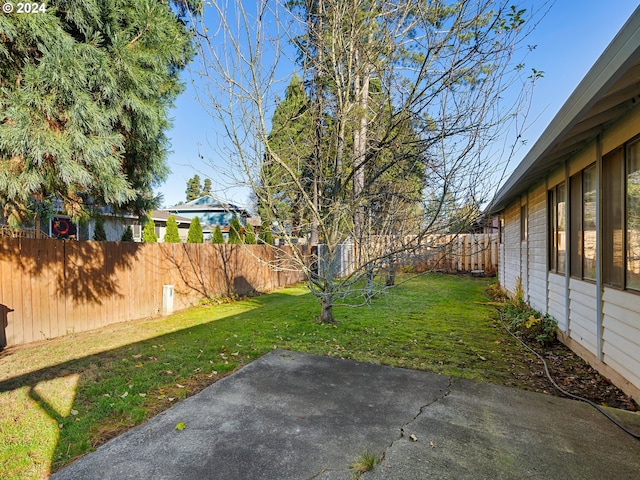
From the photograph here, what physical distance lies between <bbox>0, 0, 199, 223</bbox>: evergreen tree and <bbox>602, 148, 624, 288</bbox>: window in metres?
5.41

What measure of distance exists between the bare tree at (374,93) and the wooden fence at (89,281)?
5.18 ft

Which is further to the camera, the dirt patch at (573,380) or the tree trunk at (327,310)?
the tree trunk at (327,310)

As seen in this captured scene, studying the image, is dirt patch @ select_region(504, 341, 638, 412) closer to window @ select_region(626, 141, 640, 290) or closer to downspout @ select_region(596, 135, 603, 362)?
downspout @ select_region(596, 135, 603, 362)

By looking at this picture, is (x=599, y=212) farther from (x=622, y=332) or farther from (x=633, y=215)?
(x=622, y=332)

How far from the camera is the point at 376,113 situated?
16.4ft

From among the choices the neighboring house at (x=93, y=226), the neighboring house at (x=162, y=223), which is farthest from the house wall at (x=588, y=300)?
the neighboring house at (x=162, y=223)

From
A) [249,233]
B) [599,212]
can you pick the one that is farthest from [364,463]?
[249,233]

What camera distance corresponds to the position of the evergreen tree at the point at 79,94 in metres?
3.65

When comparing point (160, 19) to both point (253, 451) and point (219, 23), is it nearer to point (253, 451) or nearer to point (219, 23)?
point (219, 23)

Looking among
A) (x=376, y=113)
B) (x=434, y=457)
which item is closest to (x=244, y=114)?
(x=376, y=113)

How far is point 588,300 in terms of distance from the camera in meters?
4.10

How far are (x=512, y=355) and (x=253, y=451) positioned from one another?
374 centimetres

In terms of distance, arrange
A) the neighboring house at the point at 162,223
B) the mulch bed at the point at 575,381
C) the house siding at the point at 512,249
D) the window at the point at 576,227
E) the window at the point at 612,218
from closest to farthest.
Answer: the mulch bed at the point at 575,381, the window at the point at 612,218, the window at the point at 576,227, the house siding at the point at 512,249, the neighboring house at the point at 162,223

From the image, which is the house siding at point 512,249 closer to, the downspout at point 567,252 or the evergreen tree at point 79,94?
the downspout at point 567,252
